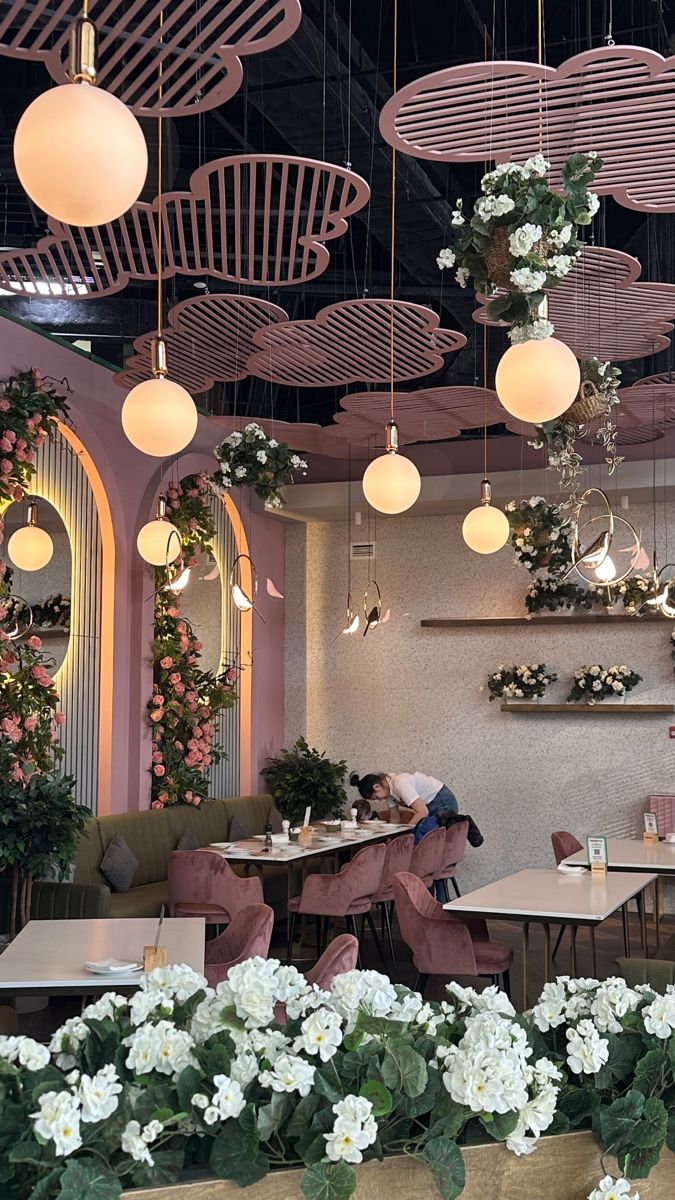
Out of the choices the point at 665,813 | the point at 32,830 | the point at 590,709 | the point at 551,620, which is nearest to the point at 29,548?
the point at 32,830

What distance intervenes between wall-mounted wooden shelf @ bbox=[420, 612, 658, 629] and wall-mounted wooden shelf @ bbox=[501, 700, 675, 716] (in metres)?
0.77

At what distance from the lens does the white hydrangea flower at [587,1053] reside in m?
2.12

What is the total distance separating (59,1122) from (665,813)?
9.40 m

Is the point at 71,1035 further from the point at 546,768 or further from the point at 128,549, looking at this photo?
the point at 546,768

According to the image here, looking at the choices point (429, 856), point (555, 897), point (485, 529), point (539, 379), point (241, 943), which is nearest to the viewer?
point (539, 379)

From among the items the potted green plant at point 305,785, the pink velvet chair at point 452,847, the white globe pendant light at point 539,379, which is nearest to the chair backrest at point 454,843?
the pink velvet chair at point 452,847

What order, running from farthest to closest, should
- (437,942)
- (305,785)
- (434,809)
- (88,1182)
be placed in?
(305,785)
(434,809)
(437,942)
(88,1182)

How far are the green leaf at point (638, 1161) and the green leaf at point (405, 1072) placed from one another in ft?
1.27

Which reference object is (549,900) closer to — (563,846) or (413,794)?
(563,846)

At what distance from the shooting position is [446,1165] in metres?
1.91

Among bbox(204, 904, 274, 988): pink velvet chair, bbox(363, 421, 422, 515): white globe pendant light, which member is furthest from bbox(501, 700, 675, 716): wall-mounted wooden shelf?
bbox(204, 904, 274, 988): pink velvet chair

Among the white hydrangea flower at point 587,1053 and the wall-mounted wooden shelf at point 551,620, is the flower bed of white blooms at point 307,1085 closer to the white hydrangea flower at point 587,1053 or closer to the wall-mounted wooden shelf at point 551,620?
the white hydrangea flower at point 587,1053

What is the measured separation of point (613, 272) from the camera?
19.4 ft

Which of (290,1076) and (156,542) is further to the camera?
(156,542)
